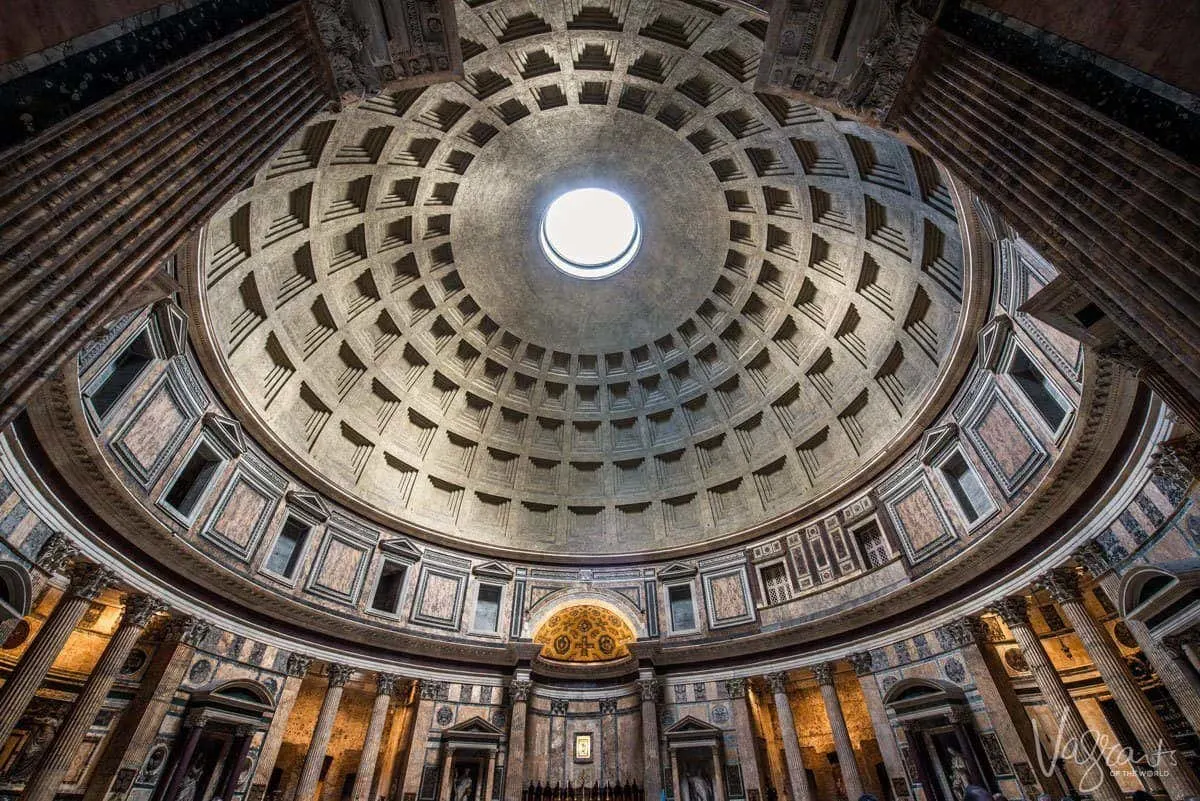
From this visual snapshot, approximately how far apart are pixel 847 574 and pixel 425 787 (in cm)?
1692

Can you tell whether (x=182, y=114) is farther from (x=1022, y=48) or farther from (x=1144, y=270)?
(x=1144, y=270)

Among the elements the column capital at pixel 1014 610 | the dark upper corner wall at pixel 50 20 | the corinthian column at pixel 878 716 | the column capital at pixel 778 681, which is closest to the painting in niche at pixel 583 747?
the column capital at pixel 778 681

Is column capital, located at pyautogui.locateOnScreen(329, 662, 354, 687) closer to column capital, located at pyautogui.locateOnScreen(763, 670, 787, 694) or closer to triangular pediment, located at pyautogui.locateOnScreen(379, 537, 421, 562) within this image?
triangular pediment, located at pyautogui.locateOnScreen(379, 537, 421, 562)

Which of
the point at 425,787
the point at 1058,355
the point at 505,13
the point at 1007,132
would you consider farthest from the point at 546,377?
the point at 1007,132

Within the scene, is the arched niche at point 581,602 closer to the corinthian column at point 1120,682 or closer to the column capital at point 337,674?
the column capital at point 337,674

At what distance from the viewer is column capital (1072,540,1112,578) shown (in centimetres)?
1205

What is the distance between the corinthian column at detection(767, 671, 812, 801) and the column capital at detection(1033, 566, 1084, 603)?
9621 millimetres

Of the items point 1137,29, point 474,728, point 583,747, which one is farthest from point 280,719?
point 1137,29

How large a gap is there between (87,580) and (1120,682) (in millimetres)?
23361

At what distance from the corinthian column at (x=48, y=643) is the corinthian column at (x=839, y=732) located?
69.5 feet

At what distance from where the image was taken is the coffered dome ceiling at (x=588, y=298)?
1706cm

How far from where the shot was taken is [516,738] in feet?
66.2

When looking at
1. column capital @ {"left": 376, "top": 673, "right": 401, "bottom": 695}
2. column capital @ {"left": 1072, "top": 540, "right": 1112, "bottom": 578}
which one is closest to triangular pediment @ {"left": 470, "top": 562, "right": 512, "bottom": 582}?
column capital @ {"left": 376, "top": 673, "right": 401, "bottom": 695}

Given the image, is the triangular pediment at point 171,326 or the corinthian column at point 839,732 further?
the corinthian column at point 839,732
